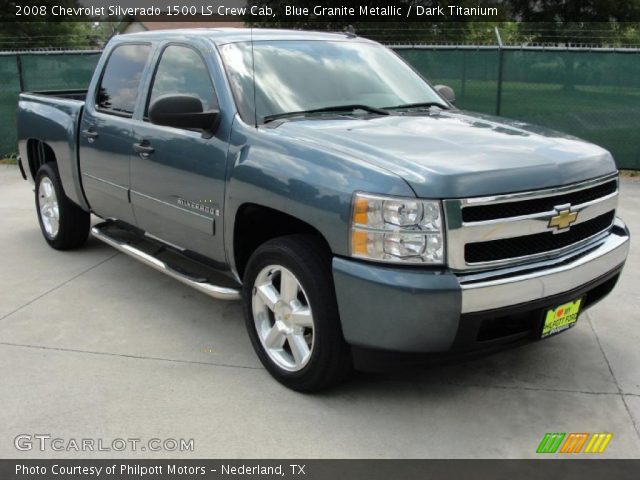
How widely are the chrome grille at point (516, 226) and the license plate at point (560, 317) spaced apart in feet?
0.87

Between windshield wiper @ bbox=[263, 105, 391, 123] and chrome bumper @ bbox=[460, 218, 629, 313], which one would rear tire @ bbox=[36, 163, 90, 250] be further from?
chrome bumper @ bbox=[460, 218, 629, 313]

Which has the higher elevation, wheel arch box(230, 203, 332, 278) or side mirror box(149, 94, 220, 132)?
side mirror box(149, 94, 220, 132)

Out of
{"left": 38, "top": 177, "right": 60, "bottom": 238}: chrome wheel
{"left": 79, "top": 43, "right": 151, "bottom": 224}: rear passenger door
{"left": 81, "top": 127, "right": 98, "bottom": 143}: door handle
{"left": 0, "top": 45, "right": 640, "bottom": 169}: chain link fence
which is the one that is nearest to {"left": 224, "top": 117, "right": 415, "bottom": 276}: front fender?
{"left": 79, "top": 43, "right": 151, "bottom": 224}: rear passenger door

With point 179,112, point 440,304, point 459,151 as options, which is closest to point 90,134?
point 179,112

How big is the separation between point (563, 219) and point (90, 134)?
3.57 meters

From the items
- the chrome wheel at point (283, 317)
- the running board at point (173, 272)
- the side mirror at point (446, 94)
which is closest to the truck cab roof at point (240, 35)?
the side mirror at point (446, 94)

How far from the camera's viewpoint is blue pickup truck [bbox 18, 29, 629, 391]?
9.77ft

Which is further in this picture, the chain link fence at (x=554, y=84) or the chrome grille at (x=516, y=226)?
the chain link fence at (x=554, y=84)

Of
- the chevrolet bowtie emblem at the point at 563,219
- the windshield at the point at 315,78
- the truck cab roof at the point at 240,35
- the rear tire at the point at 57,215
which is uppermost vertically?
the truck cab roof at the point at 240,35

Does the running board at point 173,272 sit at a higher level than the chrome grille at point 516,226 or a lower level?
lower

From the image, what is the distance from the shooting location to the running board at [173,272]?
13.0ft

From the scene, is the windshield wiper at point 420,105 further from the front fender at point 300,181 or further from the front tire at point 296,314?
the front tire at point 296,314

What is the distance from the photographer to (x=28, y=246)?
6.47 meters

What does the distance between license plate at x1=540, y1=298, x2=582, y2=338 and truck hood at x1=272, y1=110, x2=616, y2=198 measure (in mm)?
613
